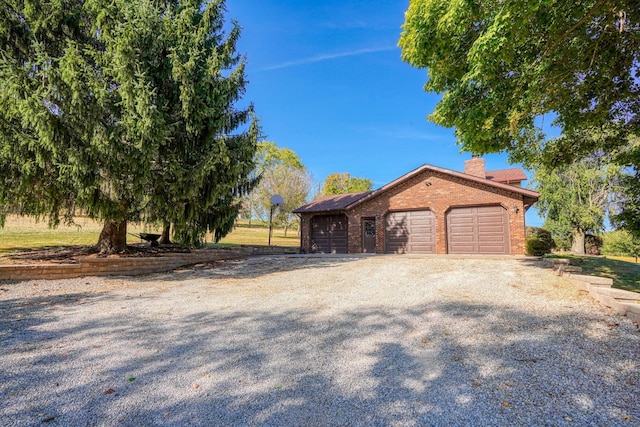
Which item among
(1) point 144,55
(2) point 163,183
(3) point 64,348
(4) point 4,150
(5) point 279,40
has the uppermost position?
(5) point 279,40

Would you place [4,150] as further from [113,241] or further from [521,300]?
[521,300]

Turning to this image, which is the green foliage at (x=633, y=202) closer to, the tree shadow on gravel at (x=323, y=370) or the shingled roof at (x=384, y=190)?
the tree shadow on gravel at (x=323, y=370)

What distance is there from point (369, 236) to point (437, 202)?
13.5 feet

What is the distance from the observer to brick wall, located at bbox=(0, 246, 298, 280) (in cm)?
790

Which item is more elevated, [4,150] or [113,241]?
[4,150]

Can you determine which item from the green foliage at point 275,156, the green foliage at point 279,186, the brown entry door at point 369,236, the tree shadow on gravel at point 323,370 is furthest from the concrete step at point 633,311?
the green foliage at point 275,156

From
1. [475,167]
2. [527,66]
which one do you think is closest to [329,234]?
[475,167]

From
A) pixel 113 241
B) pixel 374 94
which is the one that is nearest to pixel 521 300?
pixel 113 241

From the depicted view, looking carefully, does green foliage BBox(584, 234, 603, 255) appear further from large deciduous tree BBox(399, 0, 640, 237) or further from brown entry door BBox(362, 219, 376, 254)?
large deciduous tree BBox(399, 0, 640, 237)

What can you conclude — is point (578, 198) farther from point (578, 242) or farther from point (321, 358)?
point (321, 358)

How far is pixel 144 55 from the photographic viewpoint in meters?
8.73

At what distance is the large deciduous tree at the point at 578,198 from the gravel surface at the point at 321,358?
23922mm

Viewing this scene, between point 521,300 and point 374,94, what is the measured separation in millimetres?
16226

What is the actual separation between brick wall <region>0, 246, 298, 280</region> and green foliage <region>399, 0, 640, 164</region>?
971 centimetres
